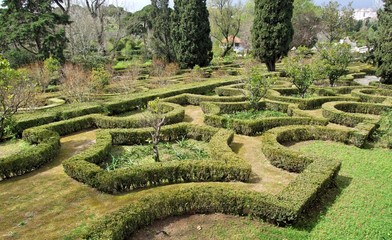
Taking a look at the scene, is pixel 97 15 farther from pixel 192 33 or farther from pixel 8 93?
pixel 8 93

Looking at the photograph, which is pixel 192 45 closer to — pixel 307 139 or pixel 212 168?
pixel 307 139

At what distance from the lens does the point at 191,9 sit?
96.0ft

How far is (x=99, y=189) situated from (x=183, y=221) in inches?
105

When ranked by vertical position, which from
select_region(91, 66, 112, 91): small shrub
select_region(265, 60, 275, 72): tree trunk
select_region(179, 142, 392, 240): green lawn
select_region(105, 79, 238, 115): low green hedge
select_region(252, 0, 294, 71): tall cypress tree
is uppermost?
select_region(252, 0, 294, 71): tall cypress tree

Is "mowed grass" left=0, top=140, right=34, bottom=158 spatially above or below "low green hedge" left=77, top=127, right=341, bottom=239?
above

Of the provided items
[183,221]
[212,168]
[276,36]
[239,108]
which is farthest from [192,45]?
[183,221]

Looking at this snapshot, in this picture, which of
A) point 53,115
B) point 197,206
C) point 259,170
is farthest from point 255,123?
point 53,115

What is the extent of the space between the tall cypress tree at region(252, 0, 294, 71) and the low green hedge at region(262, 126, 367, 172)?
54.0ft

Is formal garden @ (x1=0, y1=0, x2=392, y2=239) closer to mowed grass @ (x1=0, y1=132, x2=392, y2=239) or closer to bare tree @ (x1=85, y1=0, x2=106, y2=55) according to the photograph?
mowed grass @ (x1=0, y1=132, x2=392, y2=239)

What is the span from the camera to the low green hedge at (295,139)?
8.85 m

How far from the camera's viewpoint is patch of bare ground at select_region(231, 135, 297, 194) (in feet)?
26.3

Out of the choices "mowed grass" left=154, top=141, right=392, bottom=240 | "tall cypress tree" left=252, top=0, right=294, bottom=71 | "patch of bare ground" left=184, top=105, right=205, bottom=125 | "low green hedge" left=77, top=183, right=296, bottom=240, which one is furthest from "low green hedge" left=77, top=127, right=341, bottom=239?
"tall cypress tree" left=252, top=0, right=294, bottom=71

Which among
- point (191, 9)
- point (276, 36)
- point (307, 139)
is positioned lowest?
point (307, 139)

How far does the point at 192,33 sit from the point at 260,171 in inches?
907
